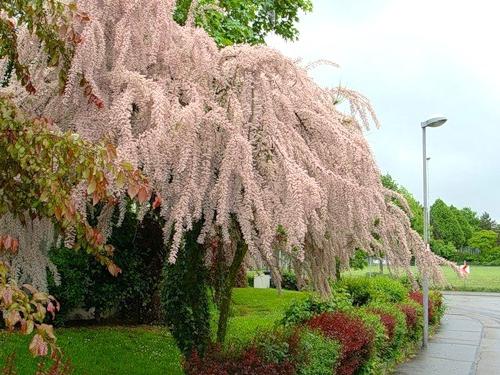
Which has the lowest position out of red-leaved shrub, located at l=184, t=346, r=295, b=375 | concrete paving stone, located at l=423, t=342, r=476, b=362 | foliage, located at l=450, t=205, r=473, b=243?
concrete paving stone, located at l=423, t=342, r=476, b=362

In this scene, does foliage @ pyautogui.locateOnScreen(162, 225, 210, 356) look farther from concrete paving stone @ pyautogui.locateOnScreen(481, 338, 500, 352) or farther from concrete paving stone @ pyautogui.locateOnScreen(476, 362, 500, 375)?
concrete paving stone @ pyautogui.locateOnScreen(481, 338, 500, 352)

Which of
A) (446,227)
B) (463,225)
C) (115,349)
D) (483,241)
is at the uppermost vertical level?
(463,225)

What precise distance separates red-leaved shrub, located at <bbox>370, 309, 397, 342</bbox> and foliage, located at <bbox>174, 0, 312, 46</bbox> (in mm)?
6767

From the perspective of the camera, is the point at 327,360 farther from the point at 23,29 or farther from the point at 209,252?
the point at 23,29

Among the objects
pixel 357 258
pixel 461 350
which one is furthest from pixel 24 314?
pixel 357 258

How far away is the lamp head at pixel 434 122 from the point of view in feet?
45.7

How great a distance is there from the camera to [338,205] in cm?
590

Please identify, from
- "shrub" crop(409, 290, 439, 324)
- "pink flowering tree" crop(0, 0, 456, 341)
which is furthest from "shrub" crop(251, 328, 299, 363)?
"shrub" crop(409, 290, 439, 324)

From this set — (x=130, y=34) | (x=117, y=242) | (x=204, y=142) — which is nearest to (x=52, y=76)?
(x=130, y=34)

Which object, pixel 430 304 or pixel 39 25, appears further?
pixel 430 304

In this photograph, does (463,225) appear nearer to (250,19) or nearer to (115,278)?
(250,19)

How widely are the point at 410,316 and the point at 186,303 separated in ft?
21.8

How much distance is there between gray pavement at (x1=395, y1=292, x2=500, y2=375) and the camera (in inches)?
431

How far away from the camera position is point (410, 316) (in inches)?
494
